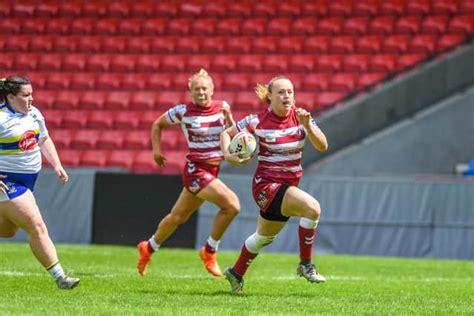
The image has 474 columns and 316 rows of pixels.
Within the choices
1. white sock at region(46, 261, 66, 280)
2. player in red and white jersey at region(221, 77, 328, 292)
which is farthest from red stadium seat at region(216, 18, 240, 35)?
white sock at region(46, 261, 66, 280)

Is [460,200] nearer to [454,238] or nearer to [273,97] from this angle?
[454,238]

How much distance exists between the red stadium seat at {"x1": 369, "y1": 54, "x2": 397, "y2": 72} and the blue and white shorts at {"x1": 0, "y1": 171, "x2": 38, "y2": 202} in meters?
13.3

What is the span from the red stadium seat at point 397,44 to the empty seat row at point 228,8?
1.04 meters

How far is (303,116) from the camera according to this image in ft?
28.6

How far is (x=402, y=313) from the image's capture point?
7.71m

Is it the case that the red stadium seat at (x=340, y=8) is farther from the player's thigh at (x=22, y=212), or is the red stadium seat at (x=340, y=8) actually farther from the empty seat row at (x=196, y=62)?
the player's thigh at (x=22, y=212)

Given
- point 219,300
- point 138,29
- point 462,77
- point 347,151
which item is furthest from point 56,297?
point 138,29

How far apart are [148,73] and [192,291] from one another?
14.0 meters

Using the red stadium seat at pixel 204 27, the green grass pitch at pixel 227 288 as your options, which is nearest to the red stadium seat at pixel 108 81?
the red stadium seat at pixel 204 27

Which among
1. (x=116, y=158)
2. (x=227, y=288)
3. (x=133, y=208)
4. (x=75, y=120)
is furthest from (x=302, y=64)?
(x=227, y=288)

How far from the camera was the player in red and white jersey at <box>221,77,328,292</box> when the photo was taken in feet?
29.2

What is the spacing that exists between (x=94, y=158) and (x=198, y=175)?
9673 mm

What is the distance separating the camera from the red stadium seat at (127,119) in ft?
70.1

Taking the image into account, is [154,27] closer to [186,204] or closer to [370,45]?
[370,45]
